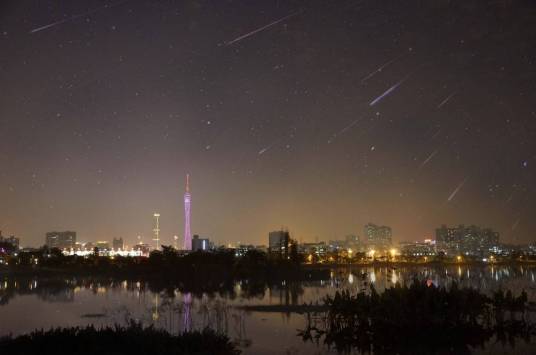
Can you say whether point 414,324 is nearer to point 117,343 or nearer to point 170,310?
point 117,343

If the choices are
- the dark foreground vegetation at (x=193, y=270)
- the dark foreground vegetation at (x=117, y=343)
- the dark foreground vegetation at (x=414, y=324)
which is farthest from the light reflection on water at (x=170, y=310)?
the dark foreground vegetation at (x=193, y=270)

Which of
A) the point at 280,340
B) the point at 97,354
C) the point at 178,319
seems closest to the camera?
the point at 97,354

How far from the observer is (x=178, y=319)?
77.1 feet

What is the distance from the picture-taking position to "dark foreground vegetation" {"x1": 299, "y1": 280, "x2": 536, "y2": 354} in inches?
727

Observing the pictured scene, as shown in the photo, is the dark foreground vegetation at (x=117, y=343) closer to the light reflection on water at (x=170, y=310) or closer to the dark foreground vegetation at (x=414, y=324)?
the light reflection on water at (x=170, y=310)

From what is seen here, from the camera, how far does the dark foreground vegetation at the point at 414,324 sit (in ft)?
60.6

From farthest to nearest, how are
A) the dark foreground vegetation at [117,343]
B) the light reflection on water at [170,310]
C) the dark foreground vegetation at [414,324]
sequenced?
the light reflection on water at [170,310] < the dark foreground vegetation at [414,324] < the dark foreground vegetation at [117,343]

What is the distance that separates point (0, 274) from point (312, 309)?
4467 cm

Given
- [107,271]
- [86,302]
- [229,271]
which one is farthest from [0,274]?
[86,302]

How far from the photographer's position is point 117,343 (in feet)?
48.9

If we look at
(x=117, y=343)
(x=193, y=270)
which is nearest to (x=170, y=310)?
(x=117, y=343)

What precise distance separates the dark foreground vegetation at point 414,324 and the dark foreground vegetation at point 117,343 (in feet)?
16.2

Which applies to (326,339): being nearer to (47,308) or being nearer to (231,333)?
(231,333)

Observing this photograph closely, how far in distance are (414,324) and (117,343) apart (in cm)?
1022
